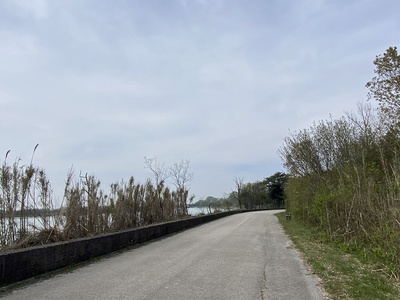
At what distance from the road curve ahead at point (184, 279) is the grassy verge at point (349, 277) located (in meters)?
0.34

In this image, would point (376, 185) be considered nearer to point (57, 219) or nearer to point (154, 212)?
point (57, 219)

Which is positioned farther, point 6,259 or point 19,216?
point 19,216

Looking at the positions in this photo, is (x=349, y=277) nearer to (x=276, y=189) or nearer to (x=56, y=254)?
(x=56, y=254)

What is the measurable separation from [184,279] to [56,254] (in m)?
3.28

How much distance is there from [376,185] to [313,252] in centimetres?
316

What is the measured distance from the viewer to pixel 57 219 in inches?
400

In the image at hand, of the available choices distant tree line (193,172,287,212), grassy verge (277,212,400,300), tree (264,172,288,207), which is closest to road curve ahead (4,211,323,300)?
grassy verge (277,212,400,300)

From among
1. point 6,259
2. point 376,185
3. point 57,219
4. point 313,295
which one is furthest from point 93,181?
point 376,185

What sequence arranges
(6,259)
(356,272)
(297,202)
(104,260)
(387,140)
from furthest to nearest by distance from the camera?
1. (297,202)
2. (387,140)
3. (104,260)
4. (356,272)
5. (6,259)

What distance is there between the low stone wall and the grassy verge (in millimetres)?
5963

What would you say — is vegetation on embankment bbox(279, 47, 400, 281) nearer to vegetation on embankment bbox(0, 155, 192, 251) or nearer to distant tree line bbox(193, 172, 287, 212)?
vegetation on embankment bbox(0, 155, 192, 251)

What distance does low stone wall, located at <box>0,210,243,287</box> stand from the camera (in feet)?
22.7

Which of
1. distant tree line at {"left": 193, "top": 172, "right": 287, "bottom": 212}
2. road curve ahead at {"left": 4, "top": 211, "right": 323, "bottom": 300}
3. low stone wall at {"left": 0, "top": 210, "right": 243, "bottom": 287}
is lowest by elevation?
road curve ahead at {"left": 4, "top": 211, "right": 323, "bottom": 300}

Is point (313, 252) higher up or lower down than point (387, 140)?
lower down
